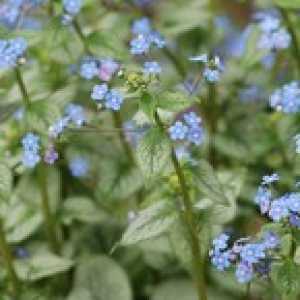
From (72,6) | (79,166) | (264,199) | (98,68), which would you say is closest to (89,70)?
(98,68)

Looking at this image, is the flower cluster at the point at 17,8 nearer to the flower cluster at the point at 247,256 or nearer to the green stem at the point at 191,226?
the green stem at the point at 191,226

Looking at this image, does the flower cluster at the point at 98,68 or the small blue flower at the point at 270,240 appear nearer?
the small blue flower at the point at 270,240

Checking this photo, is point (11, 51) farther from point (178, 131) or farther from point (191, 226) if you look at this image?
point (191, 226)

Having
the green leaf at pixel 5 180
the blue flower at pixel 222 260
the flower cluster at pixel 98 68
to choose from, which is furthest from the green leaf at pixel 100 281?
the blue flower at pixel 222 260

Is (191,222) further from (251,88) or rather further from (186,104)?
(251,88)

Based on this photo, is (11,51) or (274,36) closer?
(11,51)

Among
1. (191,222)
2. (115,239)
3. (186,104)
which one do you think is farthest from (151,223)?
(115,239)
